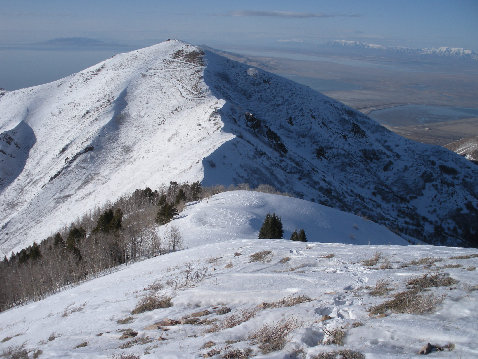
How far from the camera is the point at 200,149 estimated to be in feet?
172

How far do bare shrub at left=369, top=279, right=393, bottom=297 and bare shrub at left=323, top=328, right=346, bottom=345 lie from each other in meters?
2.12

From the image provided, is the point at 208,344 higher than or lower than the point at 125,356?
higher

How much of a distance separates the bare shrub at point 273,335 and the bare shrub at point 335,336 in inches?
29.3

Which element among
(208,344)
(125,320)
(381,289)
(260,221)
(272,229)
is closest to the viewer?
(208,344)

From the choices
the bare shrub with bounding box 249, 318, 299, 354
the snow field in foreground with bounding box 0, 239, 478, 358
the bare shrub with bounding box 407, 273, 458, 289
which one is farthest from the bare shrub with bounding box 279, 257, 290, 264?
the bare shrub with bounding box 249, 318, 299, 354

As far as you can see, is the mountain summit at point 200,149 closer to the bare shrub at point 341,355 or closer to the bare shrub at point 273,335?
the bare shrub at point 273,335

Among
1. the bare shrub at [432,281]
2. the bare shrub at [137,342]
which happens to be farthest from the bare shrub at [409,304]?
the bare shrub at [137,342]

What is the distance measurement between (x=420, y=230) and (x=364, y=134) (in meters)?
29.5

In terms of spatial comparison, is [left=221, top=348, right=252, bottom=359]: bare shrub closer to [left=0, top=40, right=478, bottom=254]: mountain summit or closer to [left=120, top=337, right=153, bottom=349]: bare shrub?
[left=120, top=337, right=153, bottom=349]: bare shrub

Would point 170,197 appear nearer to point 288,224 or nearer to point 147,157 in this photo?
point 288,224

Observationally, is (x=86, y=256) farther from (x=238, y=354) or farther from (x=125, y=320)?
(x=238, y=354)

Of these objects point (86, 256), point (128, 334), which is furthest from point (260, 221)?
point (128, 334)

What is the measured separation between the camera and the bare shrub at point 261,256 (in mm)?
13266

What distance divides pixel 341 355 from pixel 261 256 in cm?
777
